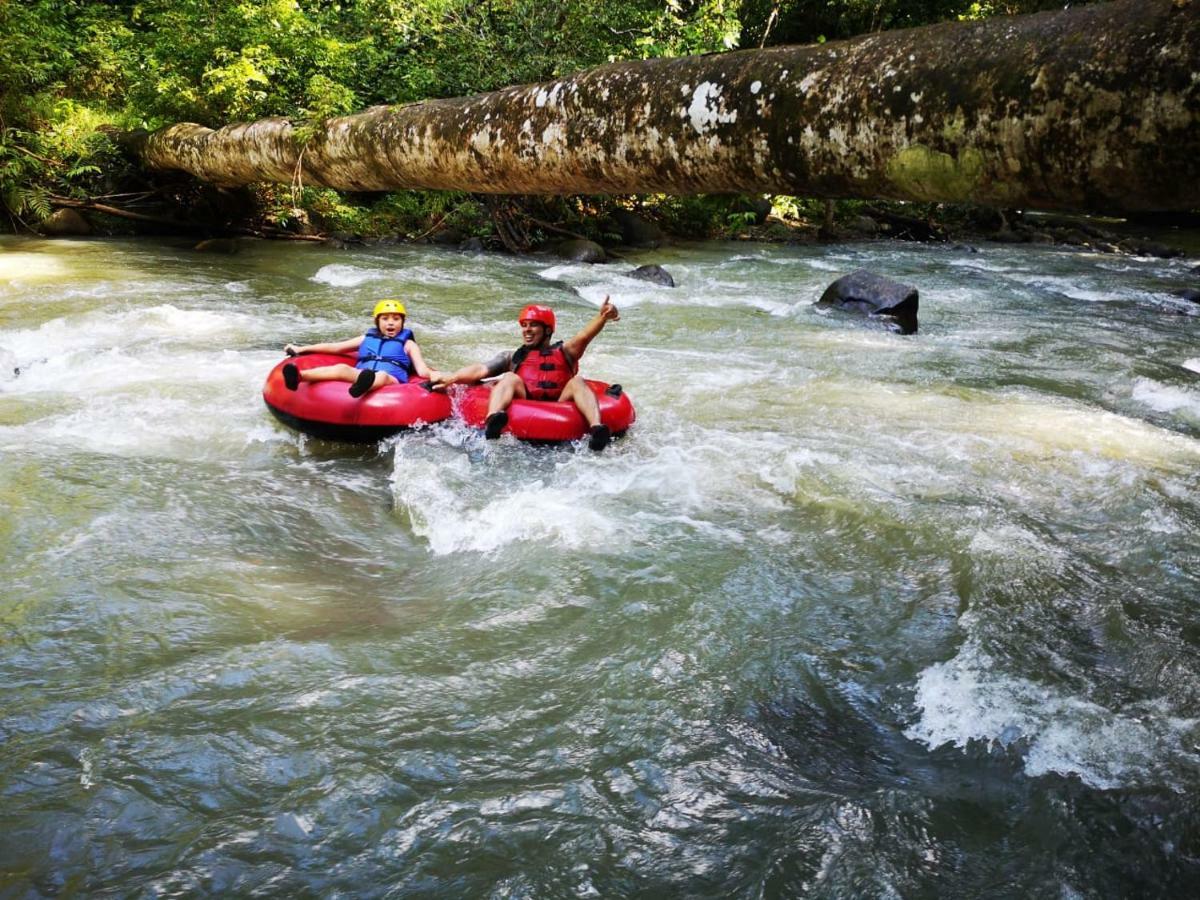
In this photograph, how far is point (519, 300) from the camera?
1103 cm

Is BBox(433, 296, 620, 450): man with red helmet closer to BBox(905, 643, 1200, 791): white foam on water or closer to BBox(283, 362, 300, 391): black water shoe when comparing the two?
BBox(283, 362, 300, 391): black water shoe

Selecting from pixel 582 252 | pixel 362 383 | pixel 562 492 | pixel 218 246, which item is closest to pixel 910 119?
pixel 562 492

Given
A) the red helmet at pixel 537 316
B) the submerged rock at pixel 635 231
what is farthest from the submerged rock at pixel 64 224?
the red helmet at pixel 537 316

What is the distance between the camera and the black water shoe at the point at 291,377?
18.9 feet

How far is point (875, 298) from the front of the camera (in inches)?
414

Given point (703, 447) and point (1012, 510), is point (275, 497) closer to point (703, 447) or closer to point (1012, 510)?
point (703, 447)

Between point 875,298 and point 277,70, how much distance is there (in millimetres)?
8570

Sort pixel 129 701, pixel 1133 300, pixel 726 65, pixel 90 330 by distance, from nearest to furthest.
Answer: pixel 726 65, pixel 129 701, pixel 90 330, pixel 1133 300

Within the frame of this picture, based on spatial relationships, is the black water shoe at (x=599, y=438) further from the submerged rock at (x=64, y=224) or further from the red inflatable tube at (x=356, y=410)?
the submerged rock at (x=64, y=224)

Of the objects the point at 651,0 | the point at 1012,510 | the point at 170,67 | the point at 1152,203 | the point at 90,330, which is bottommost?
the point at 1012,510

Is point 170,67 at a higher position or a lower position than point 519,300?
higher

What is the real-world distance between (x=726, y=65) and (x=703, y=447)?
142 inches

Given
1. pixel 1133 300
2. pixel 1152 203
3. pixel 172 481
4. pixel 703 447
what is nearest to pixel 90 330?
pixel 172 481

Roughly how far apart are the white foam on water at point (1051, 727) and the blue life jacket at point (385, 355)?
4173 millimetres
